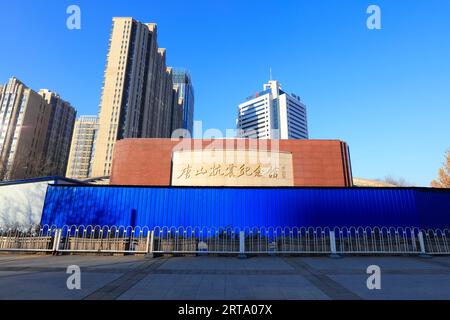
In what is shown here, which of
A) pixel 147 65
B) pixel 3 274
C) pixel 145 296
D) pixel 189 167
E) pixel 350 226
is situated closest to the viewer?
pixel 145 296

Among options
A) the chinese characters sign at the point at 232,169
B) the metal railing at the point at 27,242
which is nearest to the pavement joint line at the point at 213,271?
the metal railing at the point at 27,242

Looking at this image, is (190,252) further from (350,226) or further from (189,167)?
(189,167)

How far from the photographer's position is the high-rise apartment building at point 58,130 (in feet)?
344

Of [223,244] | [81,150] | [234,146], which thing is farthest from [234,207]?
[81,150]

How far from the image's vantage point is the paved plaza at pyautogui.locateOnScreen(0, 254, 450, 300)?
554cm

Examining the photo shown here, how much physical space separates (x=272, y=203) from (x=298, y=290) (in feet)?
25.3

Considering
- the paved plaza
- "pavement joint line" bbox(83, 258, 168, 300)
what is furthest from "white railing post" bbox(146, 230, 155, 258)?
"pavement joint line" bbox(83, 258, 168, 300)

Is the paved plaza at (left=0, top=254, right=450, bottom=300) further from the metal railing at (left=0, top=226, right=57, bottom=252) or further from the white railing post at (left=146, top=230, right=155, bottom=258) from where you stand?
the metal railing at (left=0, top=226, right=57, bottom=252)

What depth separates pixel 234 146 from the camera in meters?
25.5

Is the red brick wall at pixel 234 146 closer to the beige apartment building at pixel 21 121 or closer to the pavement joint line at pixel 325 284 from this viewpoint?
the pavement joint line at pixel 325 284

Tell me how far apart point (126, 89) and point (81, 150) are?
45140mm

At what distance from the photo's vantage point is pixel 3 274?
741 cm

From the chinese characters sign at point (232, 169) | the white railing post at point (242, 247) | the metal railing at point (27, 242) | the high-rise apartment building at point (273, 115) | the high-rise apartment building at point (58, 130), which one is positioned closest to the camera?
the white railing post at point (242, 247)

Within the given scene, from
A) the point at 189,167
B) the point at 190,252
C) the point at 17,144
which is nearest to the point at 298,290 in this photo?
the point at 190,252
